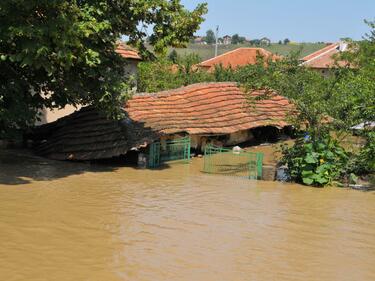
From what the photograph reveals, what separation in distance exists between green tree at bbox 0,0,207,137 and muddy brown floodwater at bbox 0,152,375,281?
2282mm

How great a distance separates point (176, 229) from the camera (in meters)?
9.75

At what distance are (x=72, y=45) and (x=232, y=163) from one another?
7608 mm

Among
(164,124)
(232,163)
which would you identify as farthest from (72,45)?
(232,163)

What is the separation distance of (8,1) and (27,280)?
7102 millimetres

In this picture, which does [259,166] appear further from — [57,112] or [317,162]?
[57,112]

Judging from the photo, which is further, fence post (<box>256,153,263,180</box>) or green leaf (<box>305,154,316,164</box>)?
fence post (<box>256,153,263,180</box>)

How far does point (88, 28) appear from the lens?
12852 mm

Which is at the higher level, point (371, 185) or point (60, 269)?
point (371, 185)

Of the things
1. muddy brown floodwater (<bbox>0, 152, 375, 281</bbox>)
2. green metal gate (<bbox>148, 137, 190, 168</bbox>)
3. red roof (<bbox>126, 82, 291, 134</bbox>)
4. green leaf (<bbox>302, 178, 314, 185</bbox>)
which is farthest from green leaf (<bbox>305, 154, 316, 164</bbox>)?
A: green metal gate (<bbox>148, 137, 190, 168</bbox>)

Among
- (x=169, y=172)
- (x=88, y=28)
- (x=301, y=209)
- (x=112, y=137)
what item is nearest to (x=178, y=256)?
(x=301, y=209)

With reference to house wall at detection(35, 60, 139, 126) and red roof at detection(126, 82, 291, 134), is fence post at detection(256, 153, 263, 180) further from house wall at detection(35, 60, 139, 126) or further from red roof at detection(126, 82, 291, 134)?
house wall at detection(35, 60, 139, 126)

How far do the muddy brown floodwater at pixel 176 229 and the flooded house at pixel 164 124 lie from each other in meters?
1.76

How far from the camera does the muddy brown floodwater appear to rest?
7.66 m

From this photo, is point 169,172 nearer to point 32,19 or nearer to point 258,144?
point 32,19
